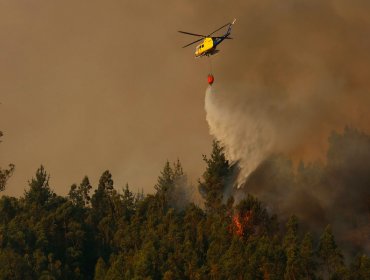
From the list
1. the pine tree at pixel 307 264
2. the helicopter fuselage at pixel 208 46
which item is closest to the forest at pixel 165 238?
the pine tree at pixel 307 264

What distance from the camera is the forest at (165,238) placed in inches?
3729

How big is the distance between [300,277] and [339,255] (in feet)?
30.8

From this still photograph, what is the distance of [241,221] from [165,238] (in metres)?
10.7

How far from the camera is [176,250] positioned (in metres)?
103

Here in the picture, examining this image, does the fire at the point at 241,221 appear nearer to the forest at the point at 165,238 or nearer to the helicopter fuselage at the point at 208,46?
the forest at the point at 165,238

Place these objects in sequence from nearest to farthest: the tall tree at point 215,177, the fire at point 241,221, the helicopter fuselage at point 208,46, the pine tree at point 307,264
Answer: the pine tree at point 307,264 < the helicopter fuselage at point 208,46 < the fire at point 241,221 < the tall tree at point 215,177

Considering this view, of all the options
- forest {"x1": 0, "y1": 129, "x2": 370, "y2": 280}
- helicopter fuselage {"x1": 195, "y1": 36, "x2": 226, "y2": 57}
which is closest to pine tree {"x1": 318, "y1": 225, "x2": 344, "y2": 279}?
forest {"x1": 0, "y1": 129, "x2": 370, "y2": 280}

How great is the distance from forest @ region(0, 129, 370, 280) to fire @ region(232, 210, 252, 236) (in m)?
0.13

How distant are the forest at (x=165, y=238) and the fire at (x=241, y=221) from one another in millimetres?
129

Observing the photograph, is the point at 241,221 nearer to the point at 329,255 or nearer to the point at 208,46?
the point at 329,255

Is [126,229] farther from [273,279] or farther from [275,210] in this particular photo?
[273,279]

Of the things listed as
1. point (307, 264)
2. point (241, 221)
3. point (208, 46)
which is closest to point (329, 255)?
point (307, 264)

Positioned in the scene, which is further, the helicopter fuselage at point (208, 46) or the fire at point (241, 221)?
the fire at point (241, 221)

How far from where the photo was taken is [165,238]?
4269 inches
